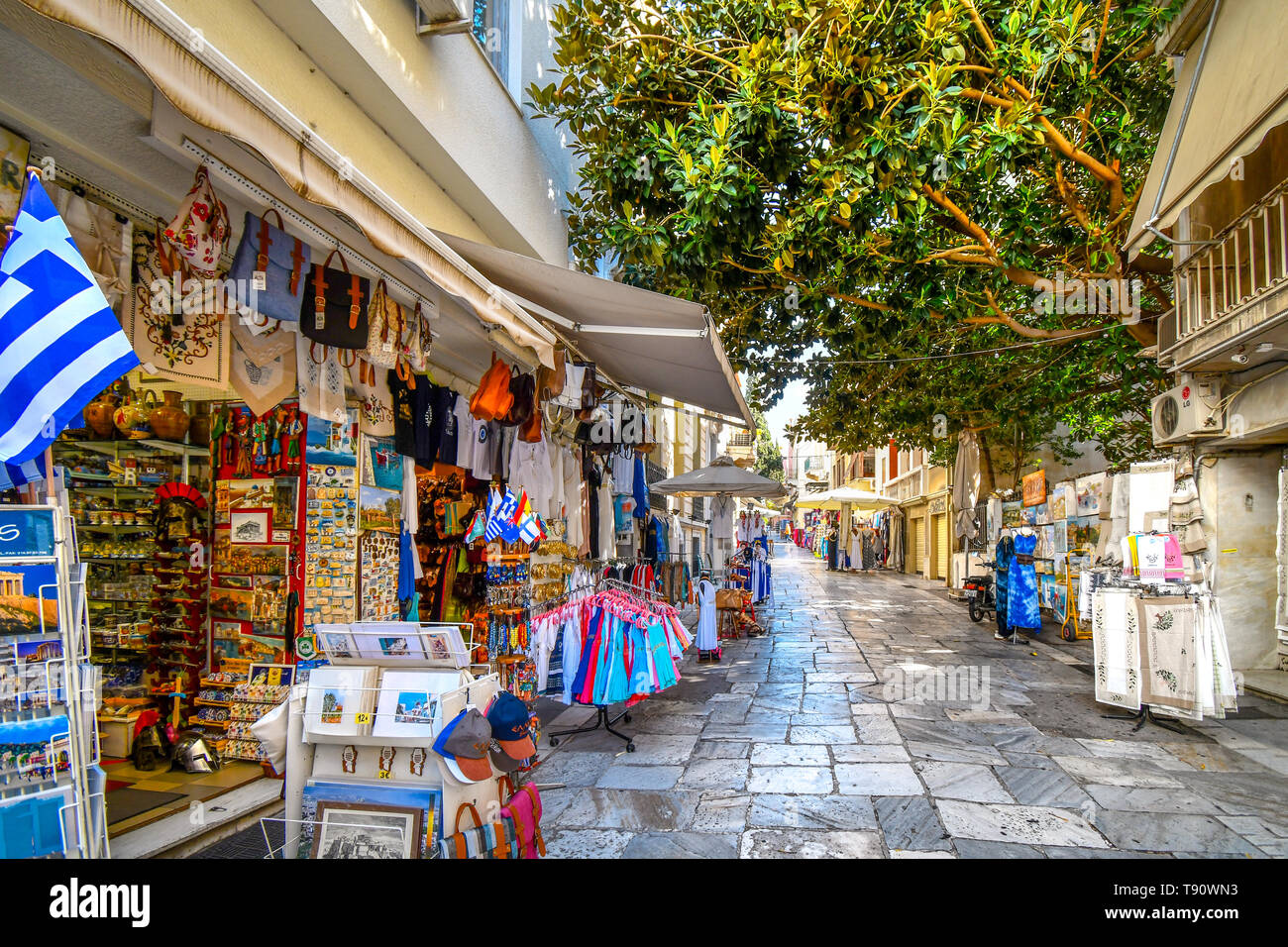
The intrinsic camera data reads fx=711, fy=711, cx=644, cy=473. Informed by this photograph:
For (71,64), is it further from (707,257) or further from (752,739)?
(752,739)

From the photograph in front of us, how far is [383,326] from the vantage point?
13.0 ft

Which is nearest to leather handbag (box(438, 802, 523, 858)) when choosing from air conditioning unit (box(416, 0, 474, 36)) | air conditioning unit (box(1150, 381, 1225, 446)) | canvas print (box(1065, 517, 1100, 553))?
air conditioning unit (box(416, 0, 474, 36))

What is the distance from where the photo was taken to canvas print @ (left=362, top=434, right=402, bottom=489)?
4930 millimetres

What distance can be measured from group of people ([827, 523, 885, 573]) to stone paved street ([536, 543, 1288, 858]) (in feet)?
68.8

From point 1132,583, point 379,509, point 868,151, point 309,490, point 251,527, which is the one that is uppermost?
point 868,151

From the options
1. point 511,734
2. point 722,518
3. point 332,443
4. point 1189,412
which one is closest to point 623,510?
point 722,518

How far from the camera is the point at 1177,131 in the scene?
251 inches

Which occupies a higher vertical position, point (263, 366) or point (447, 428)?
point (263, 366)

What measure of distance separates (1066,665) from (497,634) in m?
7.05

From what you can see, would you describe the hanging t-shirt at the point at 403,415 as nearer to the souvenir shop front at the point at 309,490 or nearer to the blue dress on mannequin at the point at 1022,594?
the souvenir shop front at the point at 309,490

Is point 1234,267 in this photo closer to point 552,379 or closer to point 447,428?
point 552,379

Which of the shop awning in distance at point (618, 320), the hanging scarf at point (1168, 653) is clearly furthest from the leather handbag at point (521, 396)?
the hanging scarf at point (1168, 653)

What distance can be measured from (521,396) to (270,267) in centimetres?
252
